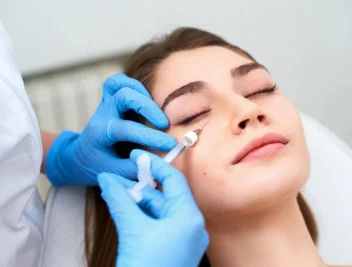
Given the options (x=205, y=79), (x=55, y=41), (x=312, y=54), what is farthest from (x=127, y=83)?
(x=312, y=54)

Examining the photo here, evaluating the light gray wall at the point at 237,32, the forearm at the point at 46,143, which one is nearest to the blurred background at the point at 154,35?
the light gray wall at the point at 237,32

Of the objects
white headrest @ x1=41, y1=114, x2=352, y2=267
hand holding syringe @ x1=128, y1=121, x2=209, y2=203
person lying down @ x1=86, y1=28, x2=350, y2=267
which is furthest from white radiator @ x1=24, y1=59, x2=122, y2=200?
hand holding syringe @ x1=128, y1=121, x2=209, y2=203

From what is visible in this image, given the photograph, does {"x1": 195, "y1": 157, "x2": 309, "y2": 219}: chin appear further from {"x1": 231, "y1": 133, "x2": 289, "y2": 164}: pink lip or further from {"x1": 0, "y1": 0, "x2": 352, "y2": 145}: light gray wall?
{"x1": 0, "y1": 0, "x2": 352, "y2": 145}: light gray wall

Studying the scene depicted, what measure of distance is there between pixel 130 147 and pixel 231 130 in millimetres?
348

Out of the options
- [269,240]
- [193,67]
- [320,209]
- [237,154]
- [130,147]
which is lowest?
[320,209]

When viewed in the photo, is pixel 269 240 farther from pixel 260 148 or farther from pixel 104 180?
pixel 104 180

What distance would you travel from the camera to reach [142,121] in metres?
1.12

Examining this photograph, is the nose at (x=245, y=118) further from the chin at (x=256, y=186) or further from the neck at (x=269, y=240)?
the neck at (x=269, y=240)

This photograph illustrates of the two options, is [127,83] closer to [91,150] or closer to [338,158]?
[91,150]

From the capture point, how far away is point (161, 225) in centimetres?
80

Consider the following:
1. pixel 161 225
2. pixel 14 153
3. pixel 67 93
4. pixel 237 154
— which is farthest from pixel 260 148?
pixel 67 93

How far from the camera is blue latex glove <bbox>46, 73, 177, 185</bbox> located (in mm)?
1001

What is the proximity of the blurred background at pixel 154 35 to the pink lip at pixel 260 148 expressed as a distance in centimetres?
95

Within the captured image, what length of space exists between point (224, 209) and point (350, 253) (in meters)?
0.54
